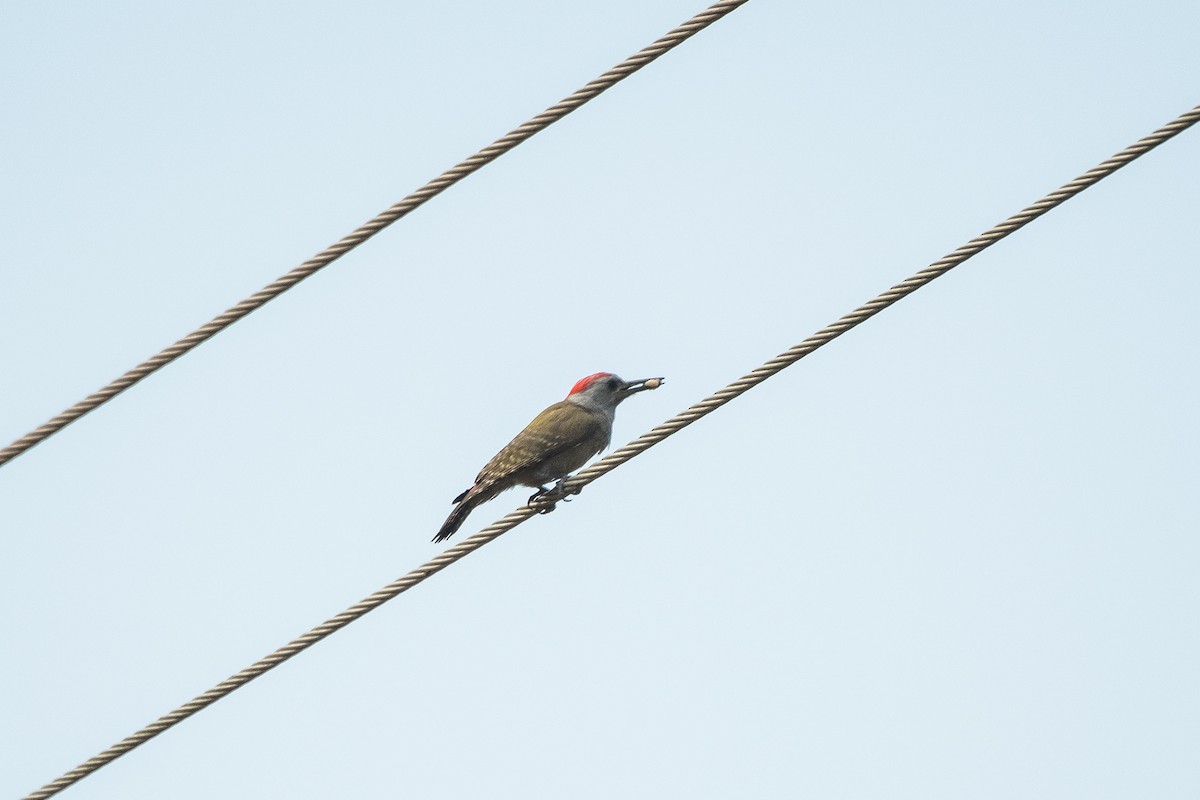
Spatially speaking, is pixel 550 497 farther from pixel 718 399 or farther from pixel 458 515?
pixel 718 399

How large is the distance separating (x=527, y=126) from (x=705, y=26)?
2.56 feet

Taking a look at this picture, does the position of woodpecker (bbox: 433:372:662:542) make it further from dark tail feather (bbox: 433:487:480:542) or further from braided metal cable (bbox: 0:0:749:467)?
braided metal cable (bbox: 0:0:749:467)

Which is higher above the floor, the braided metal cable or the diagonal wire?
the braided metal cable

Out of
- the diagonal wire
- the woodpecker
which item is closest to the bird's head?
the woodpecker

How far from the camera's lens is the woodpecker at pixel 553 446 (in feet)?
34.4

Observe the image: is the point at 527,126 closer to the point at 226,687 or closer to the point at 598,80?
the point at 598,80

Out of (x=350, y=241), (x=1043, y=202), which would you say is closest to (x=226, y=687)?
(x=350, y=241)

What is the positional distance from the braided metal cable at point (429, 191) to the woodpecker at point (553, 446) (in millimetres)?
4345

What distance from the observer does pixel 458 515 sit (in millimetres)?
10461

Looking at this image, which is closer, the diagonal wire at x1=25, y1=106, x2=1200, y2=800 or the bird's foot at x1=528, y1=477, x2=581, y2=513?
the diagonal wire at x1=25, y1=106, x2=1200, y2=800

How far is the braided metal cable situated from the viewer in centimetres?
588

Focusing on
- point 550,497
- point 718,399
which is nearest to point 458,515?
point 550,497

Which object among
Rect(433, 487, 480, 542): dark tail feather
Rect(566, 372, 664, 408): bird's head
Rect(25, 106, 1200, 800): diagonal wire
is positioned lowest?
Rect(25, 106, 1200, 800): diagonal wire

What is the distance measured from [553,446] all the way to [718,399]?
4.02m
